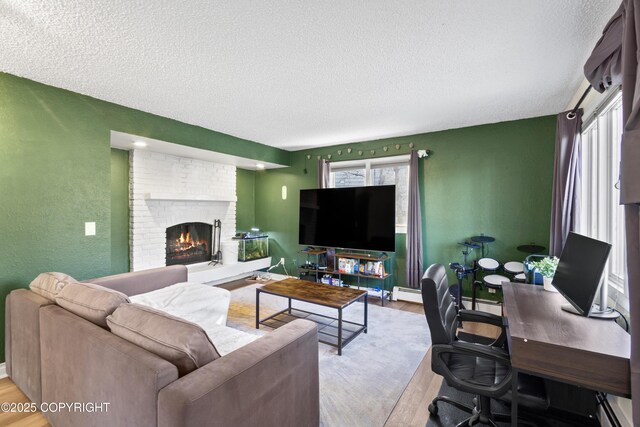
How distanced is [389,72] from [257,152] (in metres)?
2.95

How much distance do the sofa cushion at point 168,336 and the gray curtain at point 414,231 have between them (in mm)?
3366

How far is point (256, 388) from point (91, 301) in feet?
3.61

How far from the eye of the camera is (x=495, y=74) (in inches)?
95.7

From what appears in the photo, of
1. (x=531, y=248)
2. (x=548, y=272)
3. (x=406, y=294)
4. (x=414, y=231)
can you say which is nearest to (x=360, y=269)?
(x=406, y=294)

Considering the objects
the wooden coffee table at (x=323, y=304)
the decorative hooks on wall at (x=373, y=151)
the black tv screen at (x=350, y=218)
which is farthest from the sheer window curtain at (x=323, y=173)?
the wooden coffee table at (x=323, y=304)

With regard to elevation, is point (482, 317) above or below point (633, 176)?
below

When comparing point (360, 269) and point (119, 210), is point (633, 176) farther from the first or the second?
point (119, 210)

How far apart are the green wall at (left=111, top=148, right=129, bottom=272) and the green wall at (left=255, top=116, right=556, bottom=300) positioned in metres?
3.49

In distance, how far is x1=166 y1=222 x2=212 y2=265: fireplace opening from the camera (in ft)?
15.3

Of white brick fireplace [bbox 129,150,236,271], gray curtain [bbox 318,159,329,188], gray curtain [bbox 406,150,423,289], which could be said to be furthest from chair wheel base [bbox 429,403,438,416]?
white brick fireplace [bbox 129,150,236,271]

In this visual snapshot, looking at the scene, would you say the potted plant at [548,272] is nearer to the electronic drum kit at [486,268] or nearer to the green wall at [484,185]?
the electronic drum kit at [486,268]

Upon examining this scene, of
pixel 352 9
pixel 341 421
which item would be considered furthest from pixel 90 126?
pixel 341 421

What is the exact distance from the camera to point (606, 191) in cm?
238

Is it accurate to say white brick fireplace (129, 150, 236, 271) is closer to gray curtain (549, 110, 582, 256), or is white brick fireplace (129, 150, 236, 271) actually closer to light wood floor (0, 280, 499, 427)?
light wood floor (0, 280, 499, 427)
